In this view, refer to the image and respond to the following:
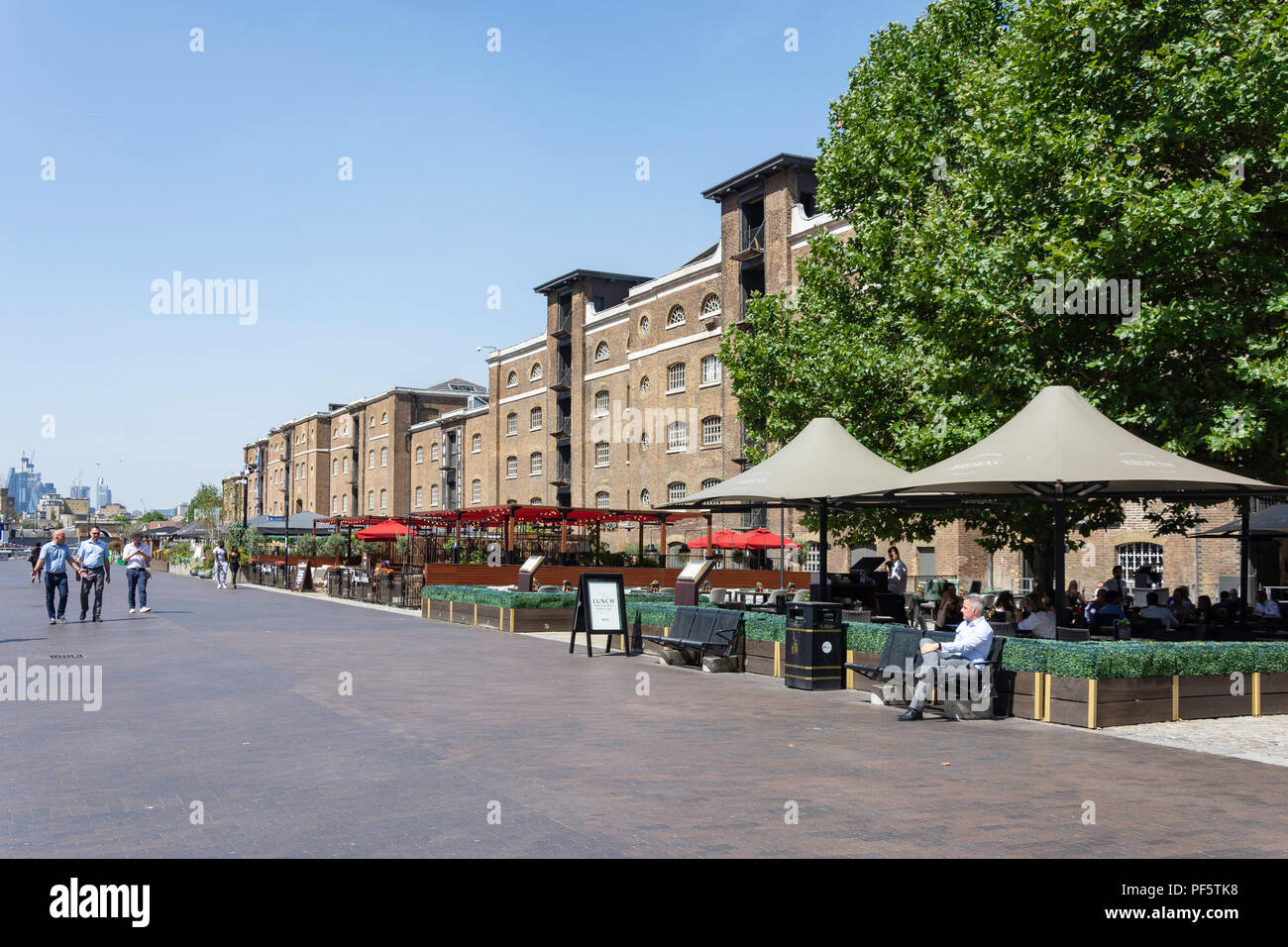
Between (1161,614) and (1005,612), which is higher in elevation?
(1005,612)

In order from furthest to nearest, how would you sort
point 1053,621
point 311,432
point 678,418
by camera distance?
point 311,432 < point 678,418 < point 1053,621

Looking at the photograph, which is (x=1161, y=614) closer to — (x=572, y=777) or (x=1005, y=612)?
(x=1005, y=612)

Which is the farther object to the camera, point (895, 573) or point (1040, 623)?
point (895, 573)

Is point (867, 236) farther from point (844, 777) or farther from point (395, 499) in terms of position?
point (395, 499)

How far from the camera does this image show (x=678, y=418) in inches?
1844

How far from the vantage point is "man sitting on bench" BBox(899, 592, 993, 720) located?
11.0 meters

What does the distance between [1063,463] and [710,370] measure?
111 ft

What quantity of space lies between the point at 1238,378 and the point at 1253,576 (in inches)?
651

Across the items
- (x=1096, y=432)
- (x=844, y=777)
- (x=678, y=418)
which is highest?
(x=678, y=418)

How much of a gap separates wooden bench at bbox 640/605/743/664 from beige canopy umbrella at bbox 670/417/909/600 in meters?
1.45

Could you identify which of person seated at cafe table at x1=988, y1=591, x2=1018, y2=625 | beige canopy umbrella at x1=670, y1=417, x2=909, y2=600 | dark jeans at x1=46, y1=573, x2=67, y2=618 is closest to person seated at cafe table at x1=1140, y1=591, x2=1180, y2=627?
person seated at cafe table at x1=988, y1=591, x2=1018, y2=625

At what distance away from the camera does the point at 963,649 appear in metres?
11.3

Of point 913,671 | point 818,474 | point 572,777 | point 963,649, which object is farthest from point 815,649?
point 572,777
